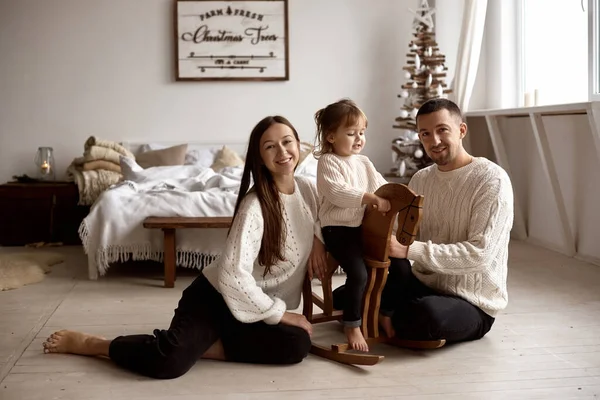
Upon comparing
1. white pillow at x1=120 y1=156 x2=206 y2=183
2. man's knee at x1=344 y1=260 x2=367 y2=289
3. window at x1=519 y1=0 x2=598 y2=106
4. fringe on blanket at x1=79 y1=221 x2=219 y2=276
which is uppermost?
window at x1=519 y1=0 x2=598 y2=106

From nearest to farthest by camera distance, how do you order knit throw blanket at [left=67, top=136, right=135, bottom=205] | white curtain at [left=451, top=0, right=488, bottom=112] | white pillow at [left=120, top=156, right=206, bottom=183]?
1. white pillow at [left=120, top=156, right=206, bottom=183]
2. knit throw blanket at [left=67, top=136, right=135, bottom=205]
3. white curtain at [left=451, top=0, right=488, bottom=112]

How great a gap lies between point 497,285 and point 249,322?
3.14ft

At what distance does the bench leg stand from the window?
8.49 ft

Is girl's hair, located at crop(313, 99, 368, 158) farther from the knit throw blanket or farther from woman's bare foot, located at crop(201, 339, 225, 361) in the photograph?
the knit throw blanket

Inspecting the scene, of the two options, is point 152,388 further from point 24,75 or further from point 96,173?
point 24,75

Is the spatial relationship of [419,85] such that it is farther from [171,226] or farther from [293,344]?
[293,344]

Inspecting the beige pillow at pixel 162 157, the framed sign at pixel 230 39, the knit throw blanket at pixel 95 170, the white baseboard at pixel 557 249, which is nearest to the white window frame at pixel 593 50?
the white baseboard at pixel 557 249

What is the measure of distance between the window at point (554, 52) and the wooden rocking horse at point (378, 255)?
2.34m

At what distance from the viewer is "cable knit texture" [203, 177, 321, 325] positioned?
97.8 inches

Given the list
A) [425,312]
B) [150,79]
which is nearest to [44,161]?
[150,79]

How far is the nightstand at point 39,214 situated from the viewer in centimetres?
553

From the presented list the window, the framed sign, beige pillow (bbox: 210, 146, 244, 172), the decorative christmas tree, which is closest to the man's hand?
the window

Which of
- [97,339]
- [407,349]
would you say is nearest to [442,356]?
[407,349]

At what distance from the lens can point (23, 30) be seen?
619cm
